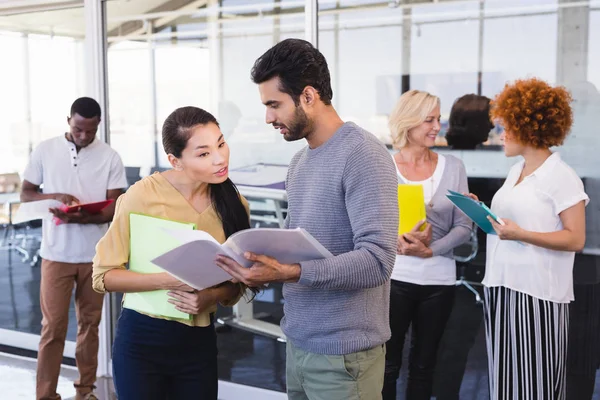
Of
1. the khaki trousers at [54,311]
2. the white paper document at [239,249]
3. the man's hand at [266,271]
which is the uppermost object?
the white paper document at [239,249]

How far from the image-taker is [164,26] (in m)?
4.50

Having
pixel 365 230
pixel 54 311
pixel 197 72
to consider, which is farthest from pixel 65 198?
pixel 365 230

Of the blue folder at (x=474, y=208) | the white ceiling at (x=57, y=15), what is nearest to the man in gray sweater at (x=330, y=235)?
the blue folder at (x=474, y=208)

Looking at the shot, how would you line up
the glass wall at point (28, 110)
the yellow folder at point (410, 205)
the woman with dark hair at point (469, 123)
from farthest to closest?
the glass wall at point (28, 110) < the woman with dark hair at point (469, 123) < the yellow folder at point (410, 205)

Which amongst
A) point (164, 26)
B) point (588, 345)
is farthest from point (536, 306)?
point (164, 26)

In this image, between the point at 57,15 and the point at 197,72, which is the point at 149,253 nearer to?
the point at 197,72

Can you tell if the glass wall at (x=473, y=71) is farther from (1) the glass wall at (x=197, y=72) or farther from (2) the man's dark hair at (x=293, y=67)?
(2) the man's dark hair at (x=293, y=67)

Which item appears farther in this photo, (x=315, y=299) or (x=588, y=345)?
(x=588, y=345)

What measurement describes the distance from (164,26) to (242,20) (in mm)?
586

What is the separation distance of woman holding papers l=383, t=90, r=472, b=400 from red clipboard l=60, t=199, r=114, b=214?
1.56 meters

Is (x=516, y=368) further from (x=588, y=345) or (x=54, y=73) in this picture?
(x=54, y=73)

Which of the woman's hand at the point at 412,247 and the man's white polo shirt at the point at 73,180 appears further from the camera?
Result: the man's white polo shirt at the point at 73,180

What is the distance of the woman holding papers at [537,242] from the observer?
9.26 ft

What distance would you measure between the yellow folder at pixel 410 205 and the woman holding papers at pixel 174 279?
3.17 feet
